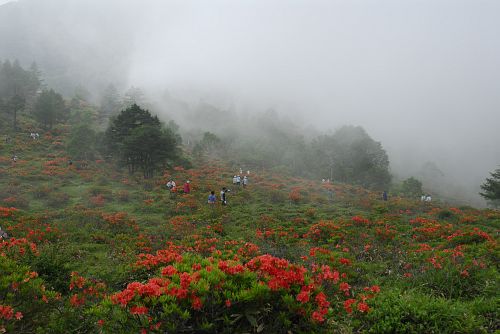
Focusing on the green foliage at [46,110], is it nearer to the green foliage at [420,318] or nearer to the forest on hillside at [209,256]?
the forest on hillside at [209,256]

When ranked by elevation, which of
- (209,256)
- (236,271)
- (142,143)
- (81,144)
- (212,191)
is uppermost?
(142,143)

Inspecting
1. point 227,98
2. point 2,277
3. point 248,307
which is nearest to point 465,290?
point 248,307

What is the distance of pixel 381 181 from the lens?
53.2 metres

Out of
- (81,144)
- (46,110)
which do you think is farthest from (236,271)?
(46,110)

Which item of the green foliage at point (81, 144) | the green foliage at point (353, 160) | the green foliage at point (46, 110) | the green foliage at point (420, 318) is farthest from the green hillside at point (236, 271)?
A: the green foliage at point (46, 110)

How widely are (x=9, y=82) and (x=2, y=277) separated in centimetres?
7939

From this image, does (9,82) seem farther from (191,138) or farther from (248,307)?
(248,307)

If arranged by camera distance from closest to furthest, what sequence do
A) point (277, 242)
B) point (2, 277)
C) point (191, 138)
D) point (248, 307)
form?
point (248, 307) < point (2, 277) < point (277, 242) < point (191, 138)

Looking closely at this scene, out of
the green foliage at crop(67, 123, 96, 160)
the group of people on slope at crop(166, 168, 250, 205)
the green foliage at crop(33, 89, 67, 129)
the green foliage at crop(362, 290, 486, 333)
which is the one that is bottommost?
the group of people on slope at crop(166, 168, 250, 205)

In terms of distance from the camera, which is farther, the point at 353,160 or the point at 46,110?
the point at 353,160

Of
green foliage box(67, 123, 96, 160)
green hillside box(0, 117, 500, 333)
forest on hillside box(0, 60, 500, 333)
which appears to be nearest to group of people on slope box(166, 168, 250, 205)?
forest on hillside box(0, 60, 500, 333)

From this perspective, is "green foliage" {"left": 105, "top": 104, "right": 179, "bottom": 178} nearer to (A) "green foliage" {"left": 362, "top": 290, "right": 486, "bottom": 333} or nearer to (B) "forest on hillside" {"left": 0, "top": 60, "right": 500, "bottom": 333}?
(B) "forest on hillside" {"left": 0, "top": 60, "right": 500, "bottom": 333}

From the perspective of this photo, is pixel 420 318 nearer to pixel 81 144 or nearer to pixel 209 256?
pixel 209 256

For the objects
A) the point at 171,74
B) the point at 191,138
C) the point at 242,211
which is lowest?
the point at 242,211
